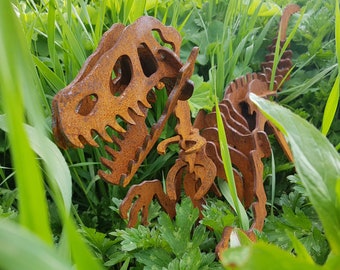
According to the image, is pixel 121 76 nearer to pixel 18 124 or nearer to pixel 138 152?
pixel 138 152

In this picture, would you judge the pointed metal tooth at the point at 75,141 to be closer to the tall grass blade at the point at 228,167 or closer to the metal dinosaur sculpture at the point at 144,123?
the metal dinosaur sculpture at the point at 144,123

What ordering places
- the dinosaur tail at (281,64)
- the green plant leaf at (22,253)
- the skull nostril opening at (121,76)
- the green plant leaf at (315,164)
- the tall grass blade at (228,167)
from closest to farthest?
the green plant leaf at (22,253) → the green plant leaf at (315,164) → the tall grass blade at (228,167) → the skull nostril opening at (121,76) → the dinosaur tail at (281,64)

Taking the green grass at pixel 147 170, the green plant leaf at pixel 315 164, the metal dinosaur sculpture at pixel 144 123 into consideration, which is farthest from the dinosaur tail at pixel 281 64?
the green plant leaf at pixel 315 164

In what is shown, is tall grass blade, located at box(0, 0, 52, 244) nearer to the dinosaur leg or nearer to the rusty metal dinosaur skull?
the rusty metal dinosaur skull

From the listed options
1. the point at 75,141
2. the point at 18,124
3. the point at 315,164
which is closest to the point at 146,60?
the point at 75,141

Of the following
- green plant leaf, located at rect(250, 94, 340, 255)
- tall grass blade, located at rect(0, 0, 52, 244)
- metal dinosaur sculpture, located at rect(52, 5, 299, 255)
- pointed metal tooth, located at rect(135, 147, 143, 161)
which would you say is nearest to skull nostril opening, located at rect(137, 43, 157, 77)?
metal dinosaur sculpture, located at rect(52, 5, 299, 255)

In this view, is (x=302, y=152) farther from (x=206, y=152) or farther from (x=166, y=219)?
(x=206, y=152)

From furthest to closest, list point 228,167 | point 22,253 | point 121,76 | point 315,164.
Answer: point 121,76 → point 228,167 → point 315,164 → point 22,253
